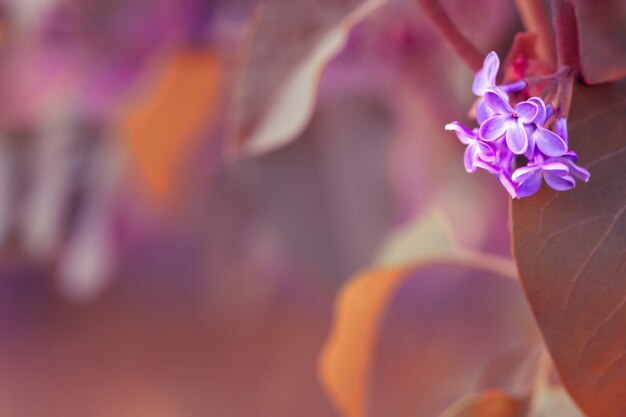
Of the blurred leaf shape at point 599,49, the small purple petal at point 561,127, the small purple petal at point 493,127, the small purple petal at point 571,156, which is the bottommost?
the small purple petal at point 571,156

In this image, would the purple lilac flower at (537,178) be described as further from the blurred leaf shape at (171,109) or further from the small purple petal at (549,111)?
the blurred leaf shape at (171,109)

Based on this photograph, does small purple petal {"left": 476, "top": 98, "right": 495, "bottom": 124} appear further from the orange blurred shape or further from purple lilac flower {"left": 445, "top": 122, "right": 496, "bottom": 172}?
the orange blurred shape

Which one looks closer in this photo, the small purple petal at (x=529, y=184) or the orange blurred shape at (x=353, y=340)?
the small purple petal at (x=529, y=184)

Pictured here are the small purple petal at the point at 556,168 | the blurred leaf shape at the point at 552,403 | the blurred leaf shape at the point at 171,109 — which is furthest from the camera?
the blurred leaf shape at the point at 171,109

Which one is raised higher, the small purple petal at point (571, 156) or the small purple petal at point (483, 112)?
the small purple petal at point (483, 112)

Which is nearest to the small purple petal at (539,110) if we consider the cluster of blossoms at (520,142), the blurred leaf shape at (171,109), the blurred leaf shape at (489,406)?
the cluster of blossoms at (520,142)

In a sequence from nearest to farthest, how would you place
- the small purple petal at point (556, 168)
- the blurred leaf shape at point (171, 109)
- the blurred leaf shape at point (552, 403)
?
1. the small purple petal at point (556, 168)
2. the blurred leaf shape at point (552, 403)
3. the blurred leaf shape at point (171, 109)

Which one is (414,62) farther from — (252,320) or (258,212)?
(252,320)
